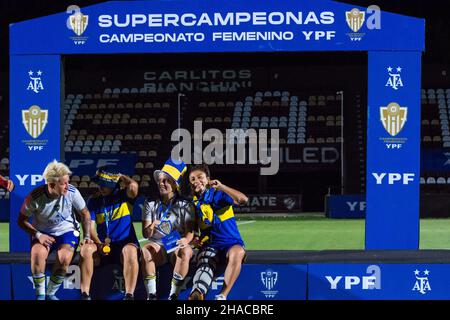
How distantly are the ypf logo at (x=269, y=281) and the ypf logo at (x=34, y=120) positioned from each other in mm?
4028

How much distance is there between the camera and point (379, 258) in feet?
35.8

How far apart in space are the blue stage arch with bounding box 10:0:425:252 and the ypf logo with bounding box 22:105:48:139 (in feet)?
0.05

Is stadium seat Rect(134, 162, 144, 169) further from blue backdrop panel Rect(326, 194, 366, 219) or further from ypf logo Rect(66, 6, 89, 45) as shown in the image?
ypf logo Rect(66, 6, 89, 45)

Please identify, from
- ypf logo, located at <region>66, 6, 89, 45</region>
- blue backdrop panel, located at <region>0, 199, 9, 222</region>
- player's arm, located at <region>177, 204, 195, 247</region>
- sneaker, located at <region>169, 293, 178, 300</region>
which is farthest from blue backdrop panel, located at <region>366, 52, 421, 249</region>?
blue backdrop panel, located at <region>0, 199, 9, 222</region>

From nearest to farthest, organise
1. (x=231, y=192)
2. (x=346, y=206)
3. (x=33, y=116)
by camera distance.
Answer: (x=231, y=192) → (x=33, y=116) → (x=346, y=206)

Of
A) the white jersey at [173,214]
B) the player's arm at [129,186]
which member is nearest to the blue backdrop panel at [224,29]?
the player's arm at [129,186]

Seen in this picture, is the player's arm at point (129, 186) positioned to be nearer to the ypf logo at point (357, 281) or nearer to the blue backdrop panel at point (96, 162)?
the ypf logo at point (357, 281)

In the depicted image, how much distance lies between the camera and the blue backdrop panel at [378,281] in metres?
10.4

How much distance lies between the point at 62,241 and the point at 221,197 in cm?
192

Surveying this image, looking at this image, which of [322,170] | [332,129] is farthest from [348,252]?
[332,129]

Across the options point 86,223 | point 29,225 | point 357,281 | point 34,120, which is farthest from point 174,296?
point 34,120

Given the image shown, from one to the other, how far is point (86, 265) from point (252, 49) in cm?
387

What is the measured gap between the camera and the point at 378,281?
10.4 meters

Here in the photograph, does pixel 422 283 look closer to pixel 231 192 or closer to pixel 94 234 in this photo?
pixel 231 192
